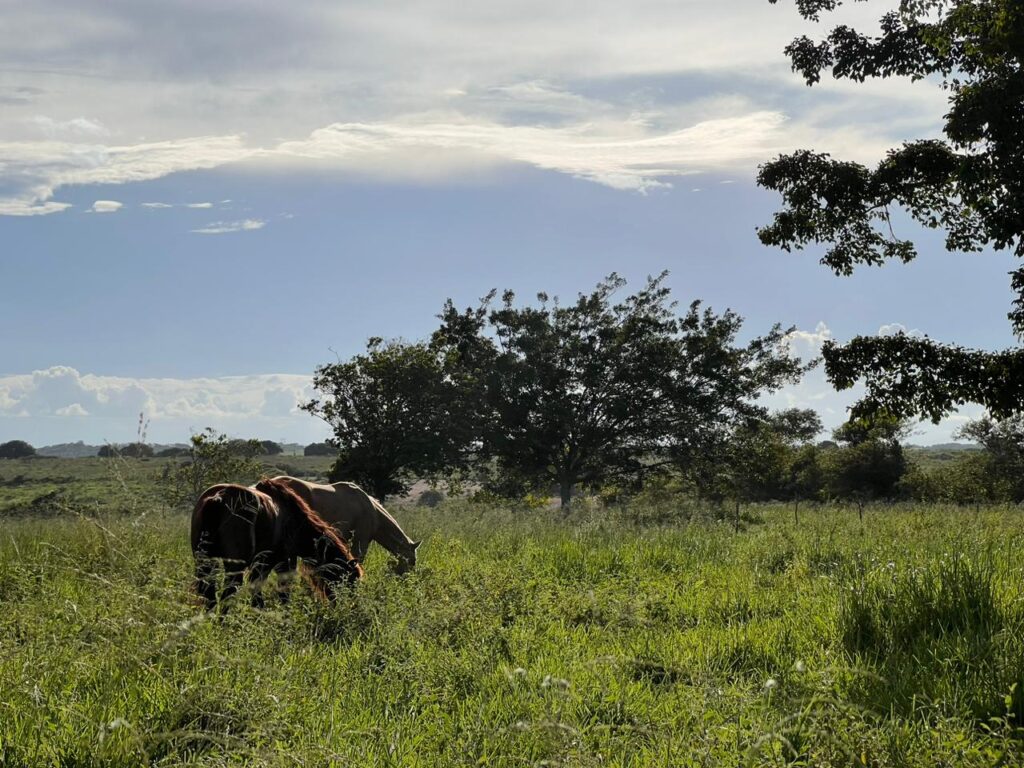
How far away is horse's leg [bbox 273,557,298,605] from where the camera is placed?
19.7 feet

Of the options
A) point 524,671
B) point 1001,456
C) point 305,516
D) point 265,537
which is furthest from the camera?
point 1001,456

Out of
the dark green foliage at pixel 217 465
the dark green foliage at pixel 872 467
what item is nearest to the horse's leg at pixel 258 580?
the dark green foliage at pixel 217 465

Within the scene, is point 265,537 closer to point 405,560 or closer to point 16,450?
point 405,560

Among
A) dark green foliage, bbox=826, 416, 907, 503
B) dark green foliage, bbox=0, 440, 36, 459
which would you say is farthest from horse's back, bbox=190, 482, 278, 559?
dark green foliage, bbox=0, 440, 36, 459

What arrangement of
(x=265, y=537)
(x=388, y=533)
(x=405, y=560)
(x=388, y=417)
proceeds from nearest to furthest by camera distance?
1. (x=265, y=537)
2. (x=405, y=560)
3. (x=388, y=533)
4. (x=388, y=417)

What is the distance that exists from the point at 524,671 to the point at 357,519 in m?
5.88

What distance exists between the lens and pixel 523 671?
3.67m

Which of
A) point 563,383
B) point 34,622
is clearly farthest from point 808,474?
point 34,622

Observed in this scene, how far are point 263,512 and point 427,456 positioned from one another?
1904 centimetres

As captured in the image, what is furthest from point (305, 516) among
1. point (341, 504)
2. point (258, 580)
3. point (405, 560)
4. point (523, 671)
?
point (523, 671)

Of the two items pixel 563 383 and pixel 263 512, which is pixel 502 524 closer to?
pixel 263 512

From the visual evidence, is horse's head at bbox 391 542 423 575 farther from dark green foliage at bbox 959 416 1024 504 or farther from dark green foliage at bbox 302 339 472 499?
dark green foliage at bbox 959 416 1024 504

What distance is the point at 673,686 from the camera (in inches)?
199

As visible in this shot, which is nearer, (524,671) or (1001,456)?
(524,671)
